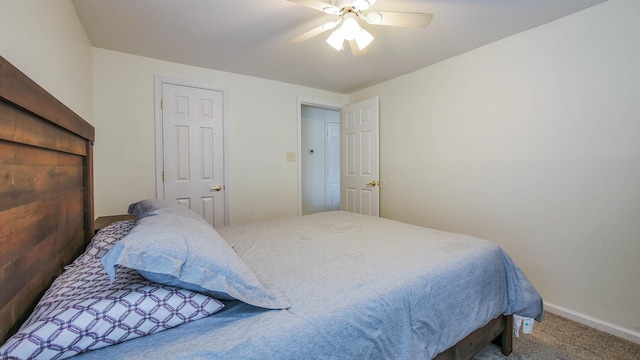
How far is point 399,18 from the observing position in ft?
5.26

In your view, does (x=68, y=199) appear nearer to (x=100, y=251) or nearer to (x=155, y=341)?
(x=100, y=251)

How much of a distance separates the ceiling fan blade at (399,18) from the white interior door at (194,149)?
2.03 meters

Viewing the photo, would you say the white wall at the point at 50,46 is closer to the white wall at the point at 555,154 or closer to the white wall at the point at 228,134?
the white wall at the point at 228,134

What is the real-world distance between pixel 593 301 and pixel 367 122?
8.65 ft

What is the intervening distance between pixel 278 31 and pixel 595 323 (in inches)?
125

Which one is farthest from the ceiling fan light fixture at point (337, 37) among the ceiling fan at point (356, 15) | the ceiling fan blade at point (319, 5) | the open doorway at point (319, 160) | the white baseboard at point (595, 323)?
the open doorway at point (319, 160)

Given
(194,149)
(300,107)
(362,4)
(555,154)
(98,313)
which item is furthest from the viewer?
(300,107)

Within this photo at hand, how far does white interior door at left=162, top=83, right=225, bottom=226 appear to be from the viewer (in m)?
2.76

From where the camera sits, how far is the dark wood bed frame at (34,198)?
73cm

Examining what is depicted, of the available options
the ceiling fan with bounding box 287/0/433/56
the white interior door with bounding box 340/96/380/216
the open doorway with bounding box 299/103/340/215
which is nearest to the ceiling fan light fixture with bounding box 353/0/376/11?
the ceiling fan with bounding box 287/0/433/56

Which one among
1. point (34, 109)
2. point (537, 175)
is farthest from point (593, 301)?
point (34, 109)

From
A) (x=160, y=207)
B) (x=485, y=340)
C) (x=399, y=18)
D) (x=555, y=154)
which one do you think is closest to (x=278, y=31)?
(x=399, y=18)

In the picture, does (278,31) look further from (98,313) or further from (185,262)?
(98,313)

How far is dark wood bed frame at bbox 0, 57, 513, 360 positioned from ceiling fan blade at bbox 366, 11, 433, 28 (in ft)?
5.24
